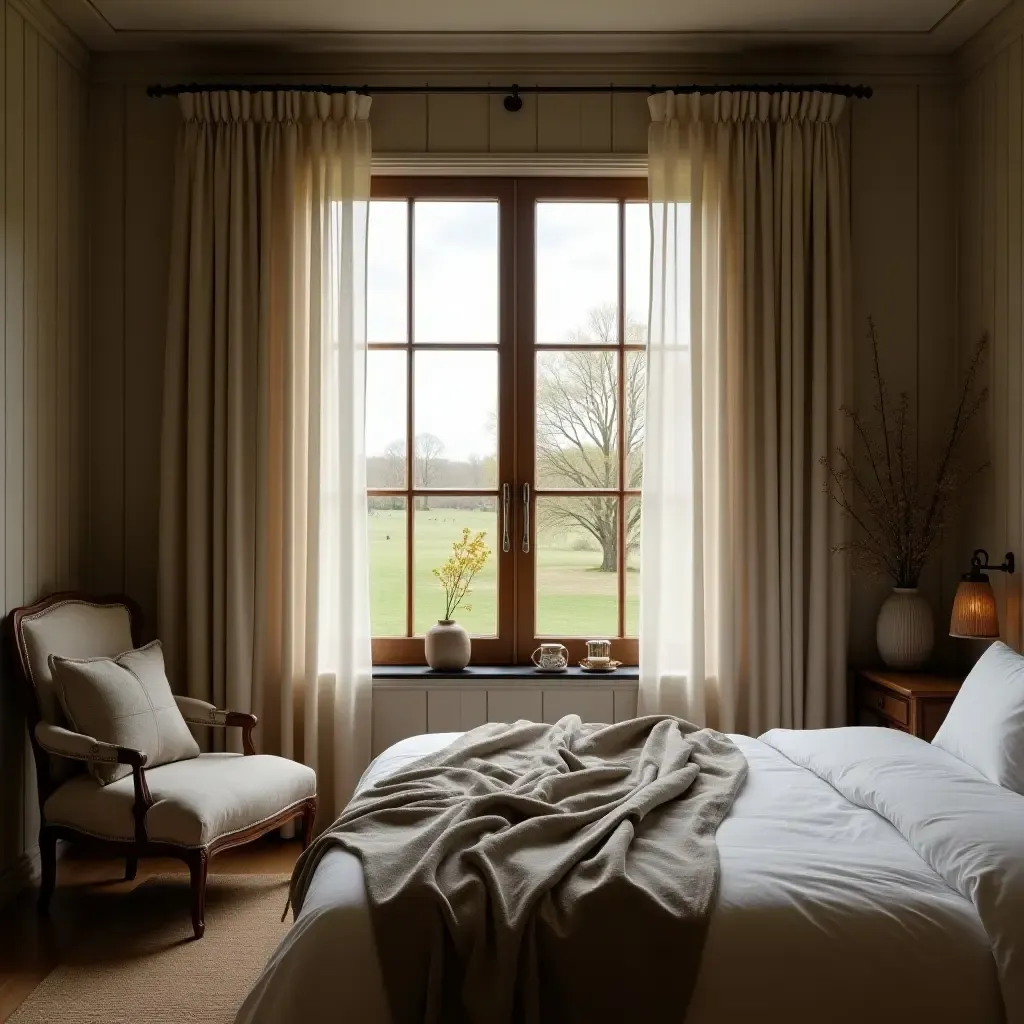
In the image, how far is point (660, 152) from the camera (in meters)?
4.17

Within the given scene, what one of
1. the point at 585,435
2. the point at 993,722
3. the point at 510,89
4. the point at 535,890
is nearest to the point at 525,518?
the point at 585,435

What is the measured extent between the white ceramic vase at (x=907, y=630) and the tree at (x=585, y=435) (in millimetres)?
1092

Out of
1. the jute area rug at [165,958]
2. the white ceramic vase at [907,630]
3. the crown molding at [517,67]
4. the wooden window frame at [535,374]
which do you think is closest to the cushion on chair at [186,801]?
the jute area rug at [165,958]

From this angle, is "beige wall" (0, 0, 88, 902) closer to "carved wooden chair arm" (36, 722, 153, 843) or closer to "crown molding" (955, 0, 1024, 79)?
"carved wooden chair arm" (36, 722, 153, 843)

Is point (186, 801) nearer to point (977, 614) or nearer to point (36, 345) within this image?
point (36, 345)

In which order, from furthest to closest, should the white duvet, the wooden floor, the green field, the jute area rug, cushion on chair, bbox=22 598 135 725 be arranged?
the green field → cushion on chair, bbox=22 598 135 725 → the wooden floor → the jute area rug → the white duvet

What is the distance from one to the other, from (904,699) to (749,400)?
→ 4.28ft

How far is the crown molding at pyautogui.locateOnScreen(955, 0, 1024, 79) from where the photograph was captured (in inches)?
147

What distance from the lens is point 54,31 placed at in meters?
3.88

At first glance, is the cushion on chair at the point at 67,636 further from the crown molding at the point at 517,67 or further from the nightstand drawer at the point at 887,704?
the nightstand drawer at the point at 887,704

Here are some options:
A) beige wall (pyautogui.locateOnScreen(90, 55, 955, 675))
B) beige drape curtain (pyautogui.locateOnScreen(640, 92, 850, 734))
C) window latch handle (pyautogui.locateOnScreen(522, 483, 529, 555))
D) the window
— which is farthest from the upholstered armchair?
beige drape curtain (pyautogui.locateOnScreen(640, 92, 850, 734))

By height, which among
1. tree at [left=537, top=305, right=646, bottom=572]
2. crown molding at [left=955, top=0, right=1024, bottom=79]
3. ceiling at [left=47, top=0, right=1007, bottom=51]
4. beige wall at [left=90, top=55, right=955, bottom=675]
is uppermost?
ceiling at [left=47, top=0, right=1007, bottom=51]

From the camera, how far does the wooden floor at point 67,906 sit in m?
2.97

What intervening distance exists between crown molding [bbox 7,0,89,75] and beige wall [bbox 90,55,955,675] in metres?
0.11
